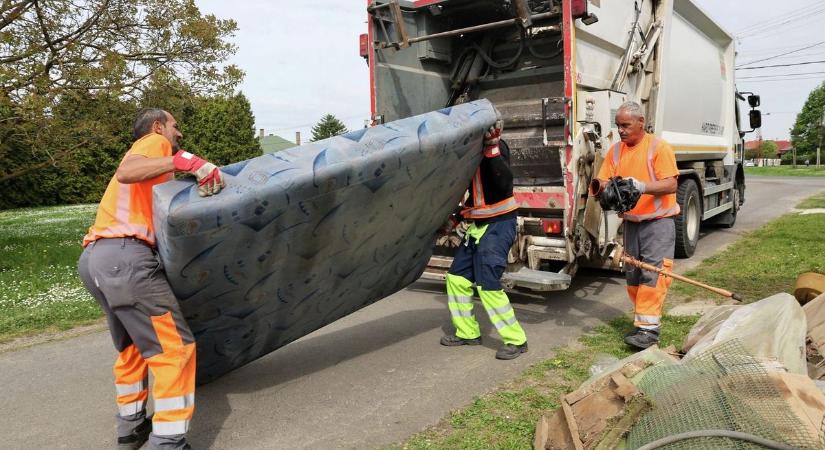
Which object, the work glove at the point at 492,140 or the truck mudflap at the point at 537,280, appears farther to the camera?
Result: the truck mudflap at the point at 537,280

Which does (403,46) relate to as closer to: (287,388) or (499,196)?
(499,196)

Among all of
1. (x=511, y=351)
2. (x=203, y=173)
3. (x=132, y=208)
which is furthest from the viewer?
(x=511, y=351)

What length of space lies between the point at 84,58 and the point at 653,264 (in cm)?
848

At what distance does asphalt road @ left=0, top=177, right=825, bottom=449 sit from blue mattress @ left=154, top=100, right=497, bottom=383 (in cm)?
36

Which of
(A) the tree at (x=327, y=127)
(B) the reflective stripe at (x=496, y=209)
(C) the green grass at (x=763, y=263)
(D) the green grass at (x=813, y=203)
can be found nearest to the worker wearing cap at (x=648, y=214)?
(B) the reflective stripe at (x=496, y=209)

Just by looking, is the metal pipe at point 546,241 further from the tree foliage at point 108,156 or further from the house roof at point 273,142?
the house roof at point 273,142

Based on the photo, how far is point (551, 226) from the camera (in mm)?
5082

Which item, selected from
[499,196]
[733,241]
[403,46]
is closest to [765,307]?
[499,196]

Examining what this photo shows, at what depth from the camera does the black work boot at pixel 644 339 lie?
3955 millimetres

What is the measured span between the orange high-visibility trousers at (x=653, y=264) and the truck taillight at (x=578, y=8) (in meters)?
1.77

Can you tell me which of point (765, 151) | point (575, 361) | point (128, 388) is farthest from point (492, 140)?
point (765, 151)

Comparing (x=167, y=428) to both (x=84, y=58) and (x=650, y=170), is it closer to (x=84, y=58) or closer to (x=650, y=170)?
(x=650, y=170)

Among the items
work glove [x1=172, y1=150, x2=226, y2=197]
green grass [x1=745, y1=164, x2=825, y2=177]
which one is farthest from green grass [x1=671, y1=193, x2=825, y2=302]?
green grass [x1=745, y1=164, x2=825, y2=177]

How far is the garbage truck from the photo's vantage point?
4965 millimetres
